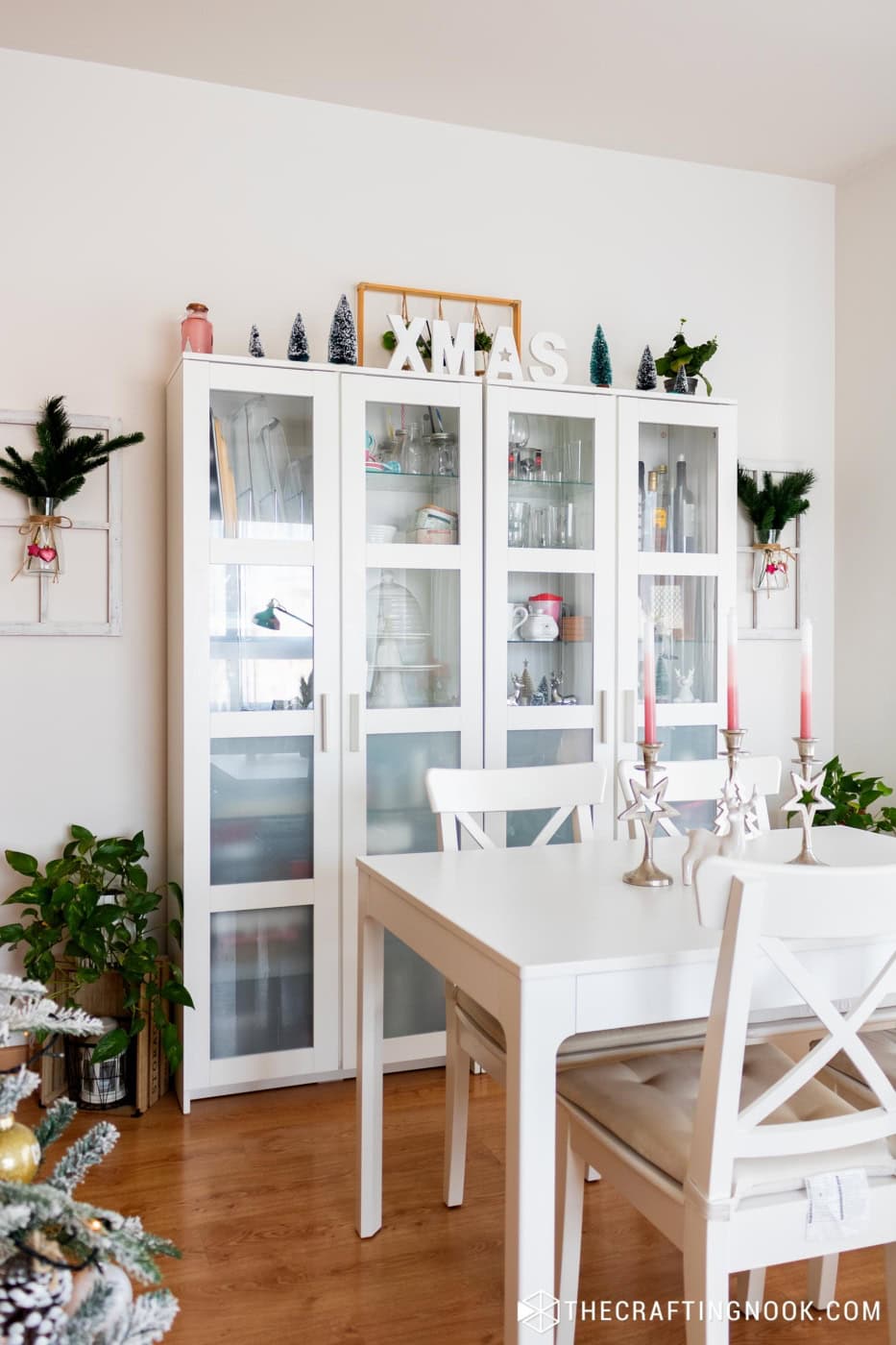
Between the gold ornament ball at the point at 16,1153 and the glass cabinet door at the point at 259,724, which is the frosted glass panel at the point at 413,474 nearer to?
the glass cabinet door at the point at 259,724

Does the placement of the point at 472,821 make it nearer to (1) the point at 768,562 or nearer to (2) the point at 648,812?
(2) the point at 648,812

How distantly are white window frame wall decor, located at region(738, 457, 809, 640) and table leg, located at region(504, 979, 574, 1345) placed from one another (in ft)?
8.25

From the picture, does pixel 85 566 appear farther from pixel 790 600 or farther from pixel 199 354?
pixel 790 600

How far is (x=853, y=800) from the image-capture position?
3.32 meters

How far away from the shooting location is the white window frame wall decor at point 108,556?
2.91 meters

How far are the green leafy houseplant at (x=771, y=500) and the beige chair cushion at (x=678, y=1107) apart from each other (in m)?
2.23

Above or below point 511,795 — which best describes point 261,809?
below

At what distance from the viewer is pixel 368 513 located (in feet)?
9.64

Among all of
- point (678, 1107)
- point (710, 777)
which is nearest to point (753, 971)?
point (678, 1107)

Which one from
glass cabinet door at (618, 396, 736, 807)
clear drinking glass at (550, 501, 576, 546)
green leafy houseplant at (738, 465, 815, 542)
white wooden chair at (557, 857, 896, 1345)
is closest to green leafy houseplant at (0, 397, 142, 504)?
clear drinking glass at (550, 501, 576, 546)

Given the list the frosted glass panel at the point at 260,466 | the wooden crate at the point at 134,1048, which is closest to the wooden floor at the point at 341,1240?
the wooden crate at the point at 134,1048

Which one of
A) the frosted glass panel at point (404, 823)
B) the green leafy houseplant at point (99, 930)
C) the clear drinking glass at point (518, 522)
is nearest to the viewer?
the green leafy houseplant at point (99, 930)

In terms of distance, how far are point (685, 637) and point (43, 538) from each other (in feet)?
6.14

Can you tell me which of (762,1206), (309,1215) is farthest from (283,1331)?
(762,1206)
